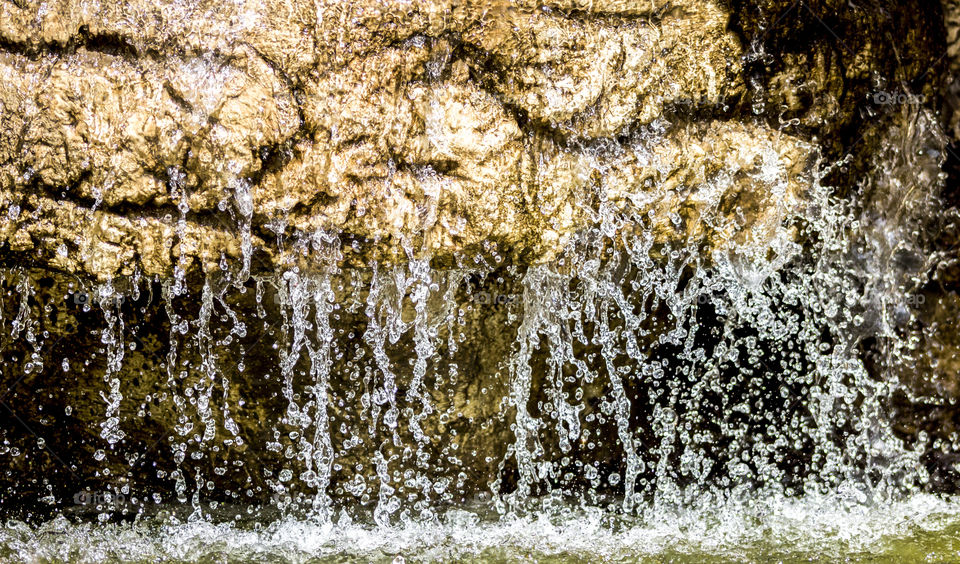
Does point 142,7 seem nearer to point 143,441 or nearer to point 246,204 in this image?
point 246,204

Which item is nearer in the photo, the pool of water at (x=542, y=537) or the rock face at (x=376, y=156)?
the rock face at (x=376, y=156)

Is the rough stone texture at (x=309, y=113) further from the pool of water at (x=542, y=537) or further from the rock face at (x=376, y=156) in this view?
the pool of water at (x=542, y=537)

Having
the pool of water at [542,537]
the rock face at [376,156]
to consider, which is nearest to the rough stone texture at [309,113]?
the rock face at [376,156]

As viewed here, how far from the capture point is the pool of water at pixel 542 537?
7.87 feet

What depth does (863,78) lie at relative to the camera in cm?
241

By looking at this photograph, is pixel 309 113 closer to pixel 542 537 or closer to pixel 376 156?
pixel 376 156

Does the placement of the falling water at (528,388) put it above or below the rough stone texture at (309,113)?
below

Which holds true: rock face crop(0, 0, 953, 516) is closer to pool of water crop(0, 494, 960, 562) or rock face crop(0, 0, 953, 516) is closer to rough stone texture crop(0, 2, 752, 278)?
rough stone texture crop(0, 2, 752, 278)

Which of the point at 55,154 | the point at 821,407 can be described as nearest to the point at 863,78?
the point at 821,407

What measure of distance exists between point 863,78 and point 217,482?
2.23 m

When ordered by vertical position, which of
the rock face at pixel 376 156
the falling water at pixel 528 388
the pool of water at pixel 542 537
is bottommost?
the pool of water at pixel 542 537

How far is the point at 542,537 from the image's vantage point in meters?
2.53

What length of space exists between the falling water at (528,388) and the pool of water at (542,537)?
0.04 ft

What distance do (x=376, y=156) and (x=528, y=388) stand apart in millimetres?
873
